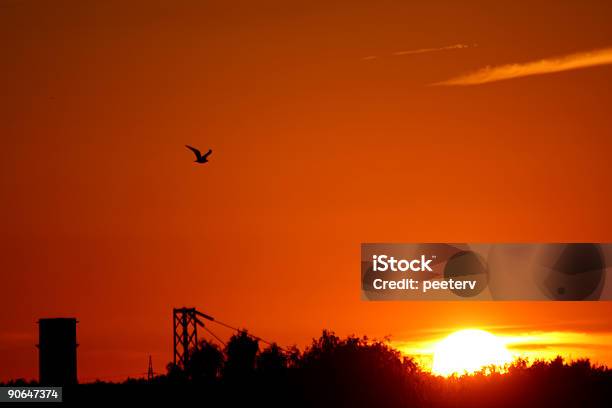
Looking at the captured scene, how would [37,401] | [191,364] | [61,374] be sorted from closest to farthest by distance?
[37,401] < [61,374] < [191,364]

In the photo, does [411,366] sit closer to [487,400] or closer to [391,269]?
[487,400]

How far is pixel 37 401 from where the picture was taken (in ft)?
299

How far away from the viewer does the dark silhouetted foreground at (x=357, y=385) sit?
107 meters

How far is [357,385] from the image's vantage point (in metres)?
109

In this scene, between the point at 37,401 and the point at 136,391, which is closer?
the point at 37,401

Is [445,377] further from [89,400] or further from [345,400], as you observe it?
[89,400]

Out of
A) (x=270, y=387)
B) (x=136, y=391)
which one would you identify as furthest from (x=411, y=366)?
(x=136, y=391)

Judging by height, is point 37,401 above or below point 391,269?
below

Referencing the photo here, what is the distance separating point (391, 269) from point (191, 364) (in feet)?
89.7

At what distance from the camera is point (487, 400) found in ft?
350

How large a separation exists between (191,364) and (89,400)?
14787mm

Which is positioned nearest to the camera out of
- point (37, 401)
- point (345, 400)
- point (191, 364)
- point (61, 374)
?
point (37, 401)

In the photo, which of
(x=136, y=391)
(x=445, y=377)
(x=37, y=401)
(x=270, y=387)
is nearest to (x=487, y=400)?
(x=445, y=377)

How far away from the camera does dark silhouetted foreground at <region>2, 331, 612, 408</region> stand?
107125 millimetres
